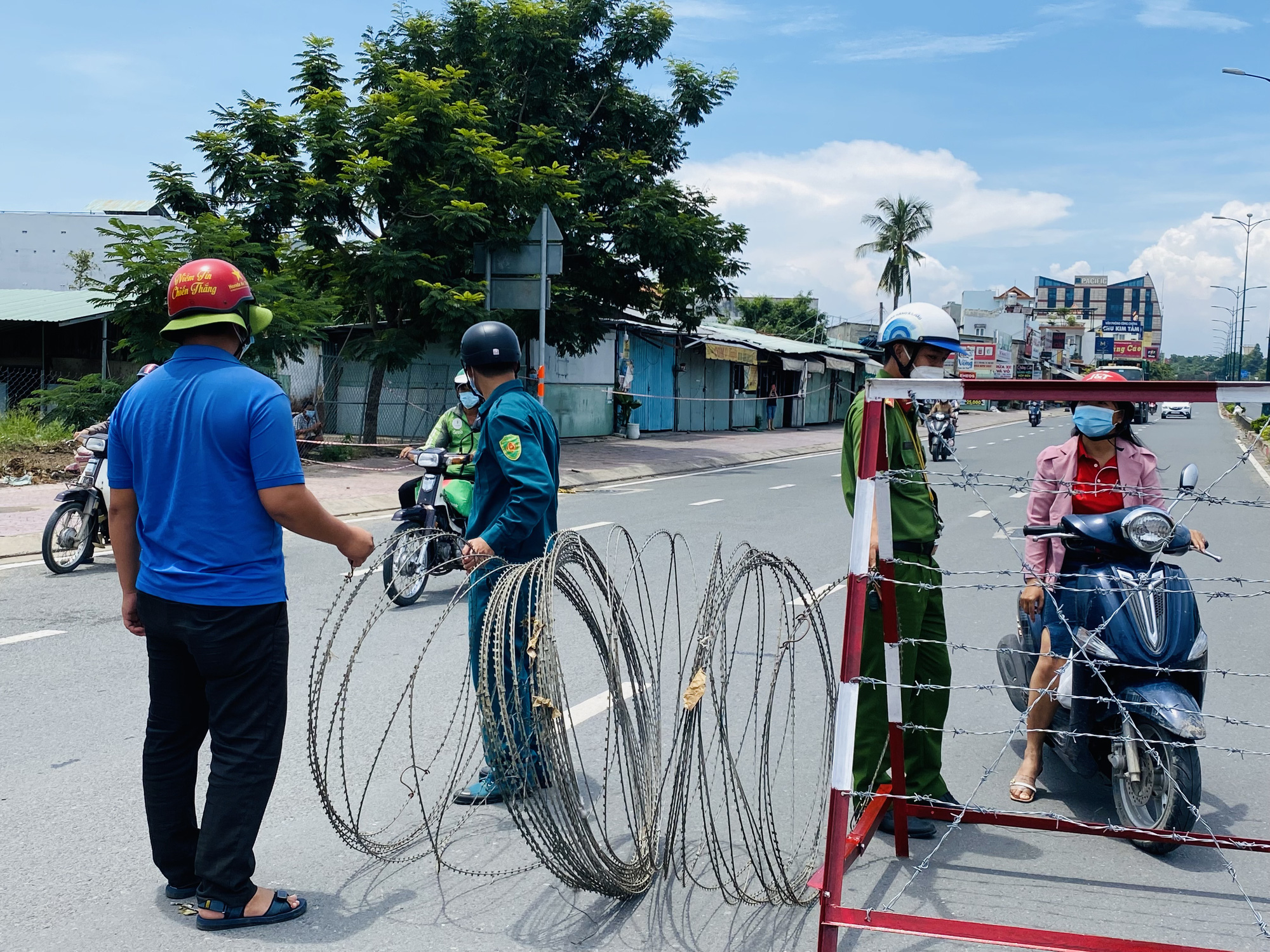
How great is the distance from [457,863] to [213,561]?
1.31 m

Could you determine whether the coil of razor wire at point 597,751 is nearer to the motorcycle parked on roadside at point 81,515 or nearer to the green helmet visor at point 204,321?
the green helmet visor at point 204,321

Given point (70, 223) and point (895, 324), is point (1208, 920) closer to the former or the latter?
point (895, 324)

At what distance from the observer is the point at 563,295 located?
846 inches

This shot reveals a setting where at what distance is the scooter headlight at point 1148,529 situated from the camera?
11.7 ft

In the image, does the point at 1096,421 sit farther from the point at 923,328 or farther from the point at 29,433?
the point at 29,433

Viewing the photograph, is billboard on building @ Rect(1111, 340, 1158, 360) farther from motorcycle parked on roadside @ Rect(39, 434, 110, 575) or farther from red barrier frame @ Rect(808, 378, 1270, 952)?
red barrier frame @ Rect(808, 378, 1270, 952)

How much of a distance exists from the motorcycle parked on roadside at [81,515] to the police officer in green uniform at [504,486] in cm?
550

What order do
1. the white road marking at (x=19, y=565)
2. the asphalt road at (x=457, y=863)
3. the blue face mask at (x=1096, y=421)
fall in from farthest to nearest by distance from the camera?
1. the white road marking at (x=19, y=565)
2. the blue face mask at (x=1096, y=421)
3. the asphalt road at (x=457, y=863)

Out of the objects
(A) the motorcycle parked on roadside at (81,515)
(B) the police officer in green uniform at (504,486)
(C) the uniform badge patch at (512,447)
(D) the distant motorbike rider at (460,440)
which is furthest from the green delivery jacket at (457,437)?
(C) the uniform badge patch at (512,447)

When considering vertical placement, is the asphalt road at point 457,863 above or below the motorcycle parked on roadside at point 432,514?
below

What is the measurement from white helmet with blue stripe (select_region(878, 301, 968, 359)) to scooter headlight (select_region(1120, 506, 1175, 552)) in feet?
2.62

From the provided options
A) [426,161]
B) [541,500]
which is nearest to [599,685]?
[541,500]

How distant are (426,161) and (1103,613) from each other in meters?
16.2

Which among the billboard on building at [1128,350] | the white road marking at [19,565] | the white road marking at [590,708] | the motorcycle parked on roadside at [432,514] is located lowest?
the white road marking at [590,708]
